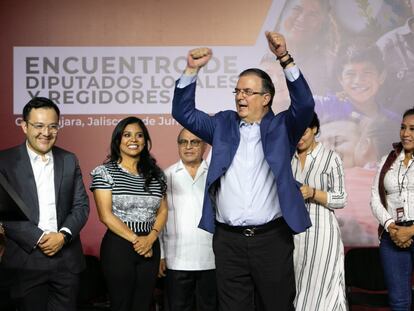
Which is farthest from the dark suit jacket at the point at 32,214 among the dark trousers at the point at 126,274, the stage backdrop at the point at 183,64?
the stage backdrop at the point at 183,64

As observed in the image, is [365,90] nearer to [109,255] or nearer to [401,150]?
[401,150]

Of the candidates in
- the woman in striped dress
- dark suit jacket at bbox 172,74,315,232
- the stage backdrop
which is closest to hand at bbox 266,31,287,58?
dark suit jacket at bbox 172,74,315,232

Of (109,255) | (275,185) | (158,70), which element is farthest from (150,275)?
(158,70)

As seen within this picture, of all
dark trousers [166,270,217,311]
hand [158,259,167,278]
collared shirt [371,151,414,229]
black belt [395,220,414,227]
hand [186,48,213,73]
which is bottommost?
dark trousers [166,270,217,311]

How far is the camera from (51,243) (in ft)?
10.9

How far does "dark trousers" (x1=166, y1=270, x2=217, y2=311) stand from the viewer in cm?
419

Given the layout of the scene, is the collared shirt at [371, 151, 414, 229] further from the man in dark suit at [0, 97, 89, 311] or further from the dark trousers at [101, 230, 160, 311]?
the man in dark suit at [0, 97, 89, 311]

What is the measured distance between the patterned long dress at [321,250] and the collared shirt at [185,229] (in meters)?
0.63

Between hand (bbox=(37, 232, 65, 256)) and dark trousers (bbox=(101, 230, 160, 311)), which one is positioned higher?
hand (bbox=(37, 232, 65, 256))

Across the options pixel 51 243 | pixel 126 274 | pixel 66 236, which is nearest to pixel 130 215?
pixel 126 274

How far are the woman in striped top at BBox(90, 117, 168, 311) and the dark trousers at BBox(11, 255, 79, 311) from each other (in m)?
0.34

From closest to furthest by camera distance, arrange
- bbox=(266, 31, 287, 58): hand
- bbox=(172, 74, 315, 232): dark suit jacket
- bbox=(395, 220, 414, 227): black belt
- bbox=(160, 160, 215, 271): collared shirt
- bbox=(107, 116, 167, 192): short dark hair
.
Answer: bbox=(266, 31, 287, 58): hand
bbox=(172, 74, 315, 232): dark suit jacket
bbox=(107, 116, 167, 192): short dark hair
bbox=(395, 220, 414, 227): black belt
bbox=(160, 160, 215, 271): collared shirt

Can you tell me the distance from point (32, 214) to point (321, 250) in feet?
6.08

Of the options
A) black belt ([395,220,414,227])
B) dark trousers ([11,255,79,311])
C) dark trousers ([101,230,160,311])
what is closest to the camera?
dark trousers ([11,255,79,311])
